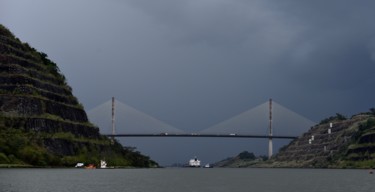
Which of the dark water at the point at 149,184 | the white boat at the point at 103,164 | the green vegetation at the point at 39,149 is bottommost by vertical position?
the dark water at the point at 149,184

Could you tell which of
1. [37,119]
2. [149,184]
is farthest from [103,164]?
[149,184]

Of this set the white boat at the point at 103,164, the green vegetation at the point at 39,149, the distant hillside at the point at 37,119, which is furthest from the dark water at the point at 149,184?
the white boat at the point at 103,164

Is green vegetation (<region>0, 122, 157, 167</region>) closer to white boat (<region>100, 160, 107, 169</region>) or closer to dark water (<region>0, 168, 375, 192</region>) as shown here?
white boat (<region>100, 160, 107, 169</region>)

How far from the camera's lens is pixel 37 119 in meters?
155

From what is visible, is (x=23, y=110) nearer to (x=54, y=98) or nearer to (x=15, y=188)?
(x=54, y=98)

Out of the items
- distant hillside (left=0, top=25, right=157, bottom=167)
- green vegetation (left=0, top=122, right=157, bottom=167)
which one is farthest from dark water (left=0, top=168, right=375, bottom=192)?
distant hillside (left=0, top=25, right=157, bottom=167)

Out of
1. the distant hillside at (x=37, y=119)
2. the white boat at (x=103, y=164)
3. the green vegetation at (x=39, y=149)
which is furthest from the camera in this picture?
the white boat at (x=103, y=164)

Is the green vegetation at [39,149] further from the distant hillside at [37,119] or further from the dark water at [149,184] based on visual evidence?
the dark water at [149,184]

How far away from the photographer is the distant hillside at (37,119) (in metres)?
148

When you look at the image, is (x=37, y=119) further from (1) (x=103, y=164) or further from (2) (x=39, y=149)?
(1) (x=103, y=164)

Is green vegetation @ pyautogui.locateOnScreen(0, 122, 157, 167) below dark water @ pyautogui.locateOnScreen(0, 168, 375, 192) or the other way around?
the other way around

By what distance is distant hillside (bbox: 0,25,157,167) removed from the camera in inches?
5807

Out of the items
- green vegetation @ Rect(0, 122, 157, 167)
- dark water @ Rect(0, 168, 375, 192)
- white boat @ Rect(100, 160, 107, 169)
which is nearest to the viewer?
dark water @ Rect(0, 168, 375, 192)

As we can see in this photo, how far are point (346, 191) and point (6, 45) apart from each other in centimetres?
11692
